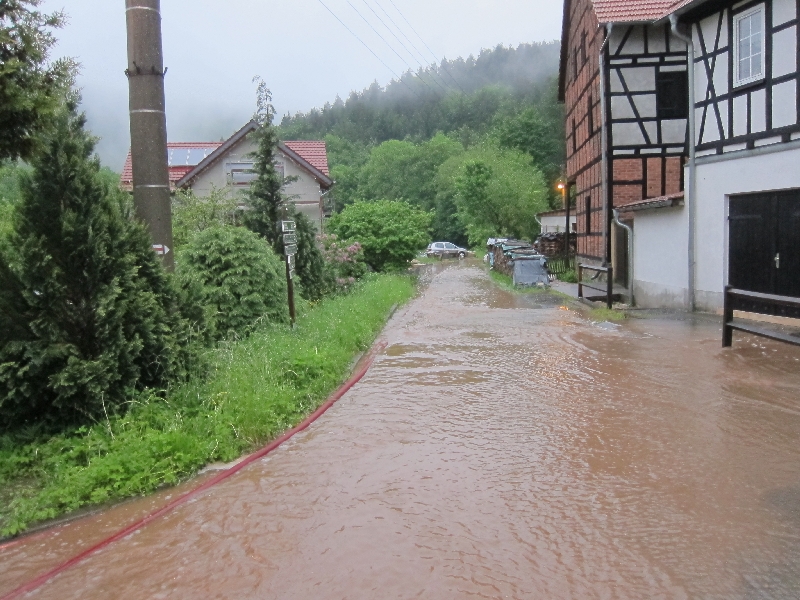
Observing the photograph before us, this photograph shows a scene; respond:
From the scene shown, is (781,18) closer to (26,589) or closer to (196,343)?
(196,343)

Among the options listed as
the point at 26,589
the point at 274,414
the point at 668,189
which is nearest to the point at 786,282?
the point at 668,189

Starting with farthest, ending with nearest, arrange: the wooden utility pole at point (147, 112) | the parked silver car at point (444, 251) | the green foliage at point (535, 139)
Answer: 1. the green foliage at point (535, 139)
2. the parked silver car at point (444, 251)
3. the wooden utility pole at point (147, 112)

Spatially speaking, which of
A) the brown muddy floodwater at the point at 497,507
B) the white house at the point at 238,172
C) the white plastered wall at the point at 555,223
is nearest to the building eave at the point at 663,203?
the brown muddy floodwater at the point at 497,507

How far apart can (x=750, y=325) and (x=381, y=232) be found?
68.1 feet

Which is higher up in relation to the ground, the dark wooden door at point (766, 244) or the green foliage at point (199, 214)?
A: the green foliage at point (199, 214)

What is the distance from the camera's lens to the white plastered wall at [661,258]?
1647 cm

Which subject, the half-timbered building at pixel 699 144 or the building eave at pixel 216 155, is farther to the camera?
the building eave at pixel 216 155

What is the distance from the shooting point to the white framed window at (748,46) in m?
13.9

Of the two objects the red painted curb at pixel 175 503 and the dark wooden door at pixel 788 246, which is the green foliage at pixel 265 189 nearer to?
the red painted curb at pixel 175 503

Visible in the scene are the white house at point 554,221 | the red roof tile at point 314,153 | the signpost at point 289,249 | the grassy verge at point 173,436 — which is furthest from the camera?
the white house at point 554,221

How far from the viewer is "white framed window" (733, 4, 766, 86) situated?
545 inches

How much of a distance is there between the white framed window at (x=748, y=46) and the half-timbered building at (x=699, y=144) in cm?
3

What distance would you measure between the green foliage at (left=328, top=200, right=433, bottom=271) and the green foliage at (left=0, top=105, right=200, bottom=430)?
23.3 meters

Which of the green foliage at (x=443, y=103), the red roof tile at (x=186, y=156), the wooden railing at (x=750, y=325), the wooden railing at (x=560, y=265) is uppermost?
the green foliage at (x=443, y=103)
